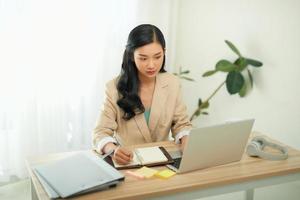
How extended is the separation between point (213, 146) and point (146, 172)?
0.29m

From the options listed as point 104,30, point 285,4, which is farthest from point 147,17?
point 285,4

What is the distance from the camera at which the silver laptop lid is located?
140 centimetres

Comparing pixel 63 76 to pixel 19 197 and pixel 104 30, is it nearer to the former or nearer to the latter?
pixel 104 30

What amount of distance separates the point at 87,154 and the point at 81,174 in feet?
0.65

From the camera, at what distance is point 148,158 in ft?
5.27

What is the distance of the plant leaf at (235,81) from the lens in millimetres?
2883

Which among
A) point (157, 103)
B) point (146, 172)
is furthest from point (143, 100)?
point (146, 172)

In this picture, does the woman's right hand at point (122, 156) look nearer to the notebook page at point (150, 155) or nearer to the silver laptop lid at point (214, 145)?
the notebook page at point (150, 155)

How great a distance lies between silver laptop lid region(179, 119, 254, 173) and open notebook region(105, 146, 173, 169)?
0.44 feet

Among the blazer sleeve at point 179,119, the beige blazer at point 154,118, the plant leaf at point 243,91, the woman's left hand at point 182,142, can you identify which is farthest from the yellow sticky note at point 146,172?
the plant leaf at point 243,91

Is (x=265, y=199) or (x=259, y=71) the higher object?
(x=259, y=71)

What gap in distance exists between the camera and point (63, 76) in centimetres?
288

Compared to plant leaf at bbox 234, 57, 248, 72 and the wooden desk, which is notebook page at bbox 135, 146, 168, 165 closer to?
the wooden desk

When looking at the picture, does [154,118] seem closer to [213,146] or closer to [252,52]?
[213,146]
